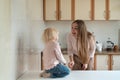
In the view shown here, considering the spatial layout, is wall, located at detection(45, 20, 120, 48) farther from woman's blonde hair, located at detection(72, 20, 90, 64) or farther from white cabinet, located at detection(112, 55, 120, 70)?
woman's blonde hair, located at detection(72, 20, 90, 64)

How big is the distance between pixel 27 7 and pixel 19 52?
0.60 m

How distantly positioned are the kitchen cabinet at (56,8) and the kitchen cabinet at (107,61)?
0.99 m

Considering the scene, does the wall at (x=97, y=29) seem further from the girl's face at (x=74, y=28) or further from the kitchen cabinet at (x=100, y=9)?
the girl's face at (x=74, y=28)

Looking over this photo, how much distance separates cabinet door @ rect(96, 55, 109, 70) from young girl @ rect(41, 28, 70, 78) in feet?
7.24

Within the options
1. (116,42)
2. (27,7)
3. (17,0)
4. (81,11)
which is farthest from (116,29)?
(17,0)

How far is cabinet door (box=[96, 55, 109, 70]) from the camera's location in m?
4.50

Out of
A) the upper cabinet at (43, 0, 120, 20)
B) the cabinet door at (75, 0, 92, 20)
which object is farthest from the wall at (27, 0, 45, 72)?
the cabinet door at (75, 0, 92, 20)

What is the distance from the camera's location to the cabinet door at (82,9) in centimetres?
466

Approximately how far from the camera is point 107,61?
14.8ft

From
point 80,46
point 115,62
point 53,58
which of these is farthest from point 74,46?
point 115,62

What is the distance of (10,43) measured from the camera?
7.02ft

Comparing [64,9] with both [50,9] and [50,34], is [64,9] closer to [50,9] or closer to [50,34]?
[50,9]

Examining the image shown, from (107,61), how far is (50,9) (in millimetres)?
1479

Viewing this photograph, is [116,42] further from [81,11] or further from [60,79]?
[60,79]
